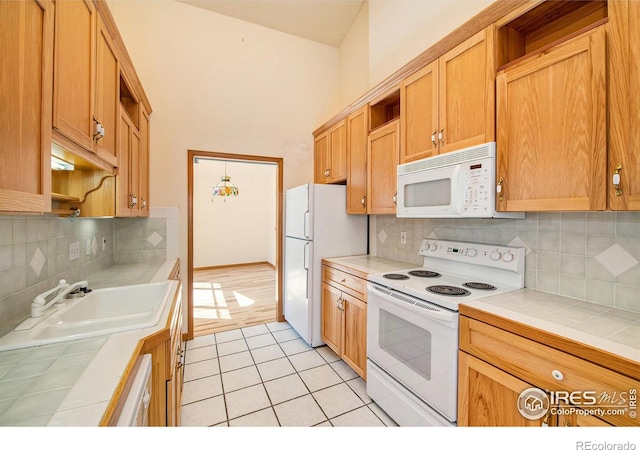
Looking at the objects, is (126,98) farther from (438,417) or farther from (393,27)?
(438,417)

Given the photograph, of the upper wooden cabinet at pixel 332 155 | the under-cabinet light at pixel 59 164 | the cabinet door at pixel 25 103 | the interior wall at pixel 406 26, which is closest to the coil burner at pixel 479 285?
the upper wooden cabinet at pixel 332 155

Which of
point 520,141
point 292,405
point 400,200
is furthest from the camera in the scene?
point 400,200

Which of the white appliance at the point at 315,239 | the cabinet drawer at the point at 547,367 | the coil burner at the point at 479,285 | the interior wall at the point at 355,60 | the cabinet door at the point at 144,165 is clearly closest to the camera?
the cabinet drawer at the point at 547,367

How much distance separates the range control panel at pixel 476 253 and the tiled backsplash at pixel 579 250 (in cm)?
6

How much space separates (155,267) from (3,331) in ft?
4.76

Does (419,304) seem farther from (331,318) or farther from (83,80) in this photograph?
(83,80)

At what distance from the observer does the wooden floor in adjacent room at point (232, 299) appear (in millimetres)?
3320

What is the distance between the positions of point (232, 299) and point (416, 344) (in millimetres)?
3324

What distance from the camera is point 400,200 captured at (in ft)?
6.66

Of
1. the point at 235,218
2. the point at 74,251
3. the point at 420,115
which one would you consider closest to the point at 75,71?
the point at 74,251

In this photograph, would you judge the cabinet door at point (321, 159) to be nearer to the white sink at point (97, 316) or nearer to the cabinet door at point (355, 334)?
the cabinet door at point (355, 334)

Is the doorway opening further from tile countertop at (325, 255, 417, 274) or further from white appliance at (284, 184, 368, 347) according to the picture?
tile countertop at (325, 255, 417, 274)

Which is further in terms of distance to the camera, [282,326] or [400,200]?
[282,326]
